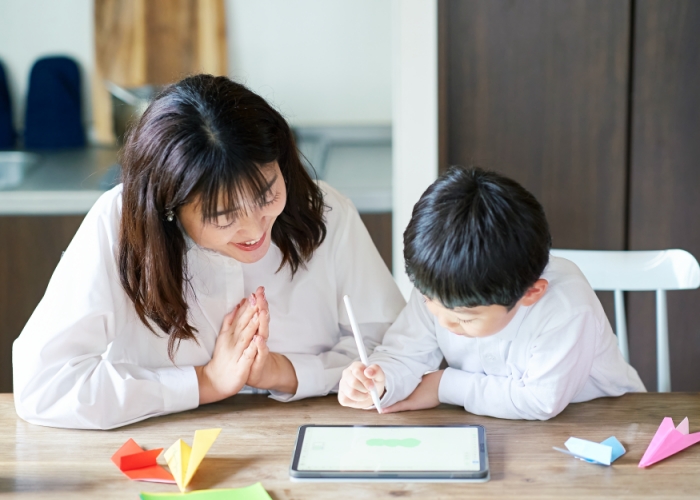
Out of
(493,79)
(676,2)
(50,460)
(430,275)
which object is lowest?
(50,460)

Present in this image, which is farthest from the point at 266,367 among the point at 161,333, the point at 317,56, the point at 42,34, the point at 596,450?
the point at 42,34

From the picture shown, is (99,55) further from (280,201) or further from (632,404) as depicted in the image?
(632,404)

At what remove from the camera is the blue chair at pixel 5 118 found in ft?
8.58

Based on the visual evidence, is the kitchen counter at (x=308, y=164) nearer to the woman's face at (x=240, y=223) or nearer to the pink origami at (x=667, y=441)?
the woman's face at (x=240, y=223)

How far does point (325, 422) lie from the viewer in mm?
1088

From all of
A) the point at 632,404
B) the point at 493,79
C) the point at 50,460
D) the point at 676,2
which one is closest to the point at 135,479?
the point at 50,460

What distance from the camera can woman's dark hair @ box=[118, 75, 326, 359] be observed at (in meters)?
1.03

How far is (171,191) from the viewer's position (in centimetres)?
104

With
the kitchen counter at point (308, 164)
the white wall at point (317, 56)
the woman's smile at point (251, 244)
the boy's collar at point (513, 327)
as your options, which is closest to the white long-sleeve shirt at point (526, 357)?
the boy's collar at point (513, 327)

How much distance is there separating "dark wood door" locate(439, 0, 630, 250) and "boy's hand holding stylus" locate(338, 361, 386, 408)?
1.07 metres

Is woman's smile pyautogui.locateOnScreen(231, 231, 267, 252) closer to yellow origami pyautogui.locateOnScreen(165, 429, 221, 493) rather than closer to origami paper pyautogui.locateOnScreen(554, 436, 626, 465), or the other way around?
yellow origami pyautogui.locateOnScreen(165, 429, 221, 493)

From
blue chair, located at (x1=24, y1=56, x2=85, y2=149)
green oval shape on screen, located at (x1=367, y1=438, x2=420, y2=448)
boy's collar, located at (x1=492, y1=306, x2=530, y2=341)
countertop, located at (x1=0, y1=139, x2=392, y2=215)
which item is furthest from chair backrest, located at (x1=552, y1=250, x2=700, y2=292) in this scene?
blue chair, located at (x1=24, y1=56, x2=85, y2=149)

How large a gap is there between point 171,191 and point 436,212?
1.17 ft

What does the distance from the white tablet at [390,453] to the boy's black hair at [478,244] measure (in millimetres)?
177
